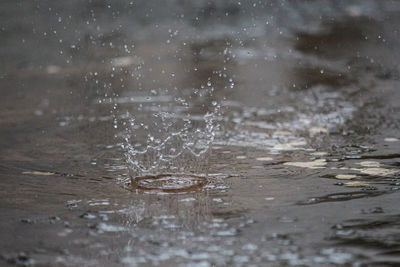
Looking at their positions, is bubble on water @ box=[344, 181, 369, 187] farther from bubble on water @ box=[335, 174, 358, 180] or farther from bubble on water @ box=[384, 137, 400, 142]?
bubble on water @ box=[384, 137, 400, 142]

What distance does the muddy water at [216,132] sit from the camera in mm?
2404

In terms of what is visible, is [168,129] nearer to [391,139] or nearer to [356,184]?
[391,139]

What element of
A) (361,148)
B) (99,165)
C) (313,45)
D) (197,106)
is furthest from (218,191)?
(313,45)

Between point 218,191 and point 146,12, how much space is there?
5.18m

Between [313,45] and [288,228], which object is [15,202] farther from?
[313,45]

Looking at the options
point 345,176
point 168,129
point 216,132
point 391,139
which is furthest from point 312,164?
point 168,129

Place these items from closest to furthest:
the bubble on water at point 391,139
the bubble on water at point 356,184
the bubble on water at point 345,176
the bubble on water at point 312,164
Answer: the bubble on water at point 356,184
the bubble on water at point 345,176
the bubble on water at point 312,164
the bubble on water at point 391,139

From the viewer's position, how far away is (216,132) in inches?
161

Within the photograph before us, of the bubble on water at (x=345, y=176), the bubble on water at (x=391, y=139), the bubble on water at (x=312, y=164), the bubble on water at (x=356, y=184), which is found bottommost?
the bubble on water at (x=356, y=184)

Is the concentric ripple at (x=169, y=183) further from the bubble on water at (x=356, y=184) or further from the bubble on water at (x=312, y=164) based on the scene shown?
the bubble on water at (x=356, y=184)

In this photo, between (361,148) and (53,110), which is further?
(53,110)

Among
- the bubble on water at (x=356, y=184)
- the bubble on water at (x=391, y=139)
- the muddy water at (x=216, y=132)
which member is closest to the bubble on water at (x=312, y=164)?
the muddy water at (x=216, y=132)

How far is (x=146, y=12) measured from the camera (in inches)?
308

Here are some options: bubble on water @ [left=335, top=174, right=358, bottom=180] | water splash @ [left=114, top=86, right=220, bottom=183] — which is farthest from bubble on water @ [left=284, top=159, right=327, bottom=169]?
water splash @ [left=114, top=86, right=220, bottom=183]
